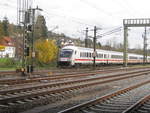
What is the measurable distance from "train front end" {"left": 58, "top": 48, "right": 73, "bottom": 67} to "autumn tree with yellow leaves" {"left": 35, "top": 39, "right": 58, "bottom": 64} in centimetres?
793

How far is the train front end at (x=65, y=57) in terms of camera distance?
138 ft

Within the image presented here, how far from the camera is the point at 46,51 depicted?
5138cm

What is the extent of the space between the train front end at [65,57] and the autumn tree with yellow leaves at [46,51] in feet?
26.0

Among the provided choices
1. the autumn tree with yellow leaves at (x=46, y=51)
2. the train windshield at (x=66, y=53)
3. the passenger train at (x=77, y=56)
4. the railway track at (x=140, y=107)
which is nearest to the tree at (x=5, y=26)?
the autumn tree with yellow leaves at (x=46, y=51)

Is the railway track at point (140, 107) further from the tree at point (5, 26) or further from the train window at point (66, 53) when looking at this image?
the tree at point (5, 26)

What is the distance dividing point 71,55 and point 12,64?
10.2 m

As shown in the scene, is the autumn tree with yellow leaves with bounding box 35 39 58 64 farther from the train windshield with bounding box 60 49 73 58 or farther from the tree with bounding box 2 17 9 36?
the tree with bounding box 2 17 9 36

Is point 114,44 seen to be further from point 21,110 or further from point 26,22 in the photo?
point 21,110

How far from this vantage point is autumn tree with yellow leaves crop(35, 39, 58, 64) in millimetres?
50750

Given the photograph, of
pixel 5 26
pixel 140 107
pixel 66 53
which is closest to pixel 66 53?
pixel 66 53

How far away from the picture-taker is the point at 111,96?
14359 millimetres

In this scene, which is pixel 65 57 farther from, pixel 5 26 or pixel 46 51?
pixel 5 26

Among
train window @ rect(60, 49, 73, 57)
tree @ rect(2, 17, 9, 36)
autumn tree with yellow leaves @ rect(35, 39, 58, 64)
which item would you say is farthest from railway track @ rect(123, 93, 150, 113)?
tree @ rect(2, 17, 9, 36)

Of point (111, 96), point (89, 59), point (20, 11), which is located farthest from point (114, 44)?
point (111, 96)
